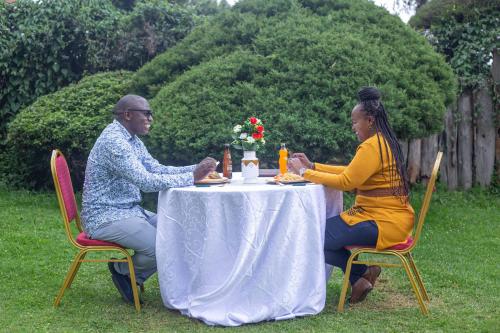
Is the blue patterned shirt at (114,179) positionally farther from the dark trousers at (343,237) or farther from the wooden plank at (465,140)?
the wooden plank at (465,140)

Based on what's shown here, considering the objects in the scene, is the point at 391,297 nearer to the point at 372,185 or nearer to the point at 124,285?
the point at 372,185

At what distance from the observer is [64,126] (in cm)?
966

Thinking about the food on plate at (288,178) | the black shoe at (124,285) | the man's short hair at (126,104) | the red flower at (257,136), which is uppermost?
the man's short hair at (126,104)

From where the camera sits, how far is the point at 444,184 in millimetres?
10664

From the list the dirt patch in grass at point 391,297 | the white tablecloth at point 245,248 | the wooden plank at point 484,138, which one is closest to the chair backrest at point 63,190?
the white tablecloth at point 245,248

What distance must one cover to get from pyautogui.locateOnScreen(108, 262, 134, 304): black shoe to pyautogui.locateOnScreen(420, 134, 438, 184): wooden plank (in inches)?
231

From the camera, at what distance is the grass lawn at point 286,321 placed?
518cm

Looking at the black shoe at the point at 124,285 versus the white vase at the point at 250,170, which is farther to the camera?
the black shoe at the point at 124,285

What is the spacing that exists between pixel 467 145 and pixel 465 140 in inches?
3.1

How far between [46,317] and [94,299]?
0.54 meters

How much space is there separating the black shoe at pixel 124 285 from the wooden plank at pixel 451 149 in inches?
242

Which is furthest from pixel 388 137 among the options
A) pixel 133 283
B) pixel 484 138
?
pixel 484 138

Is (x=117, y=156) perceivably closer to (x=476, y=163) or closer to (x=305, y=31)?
(x=305, y=31)

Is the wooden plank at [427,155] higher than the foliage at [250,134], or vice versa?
the foliage at [250,134]
